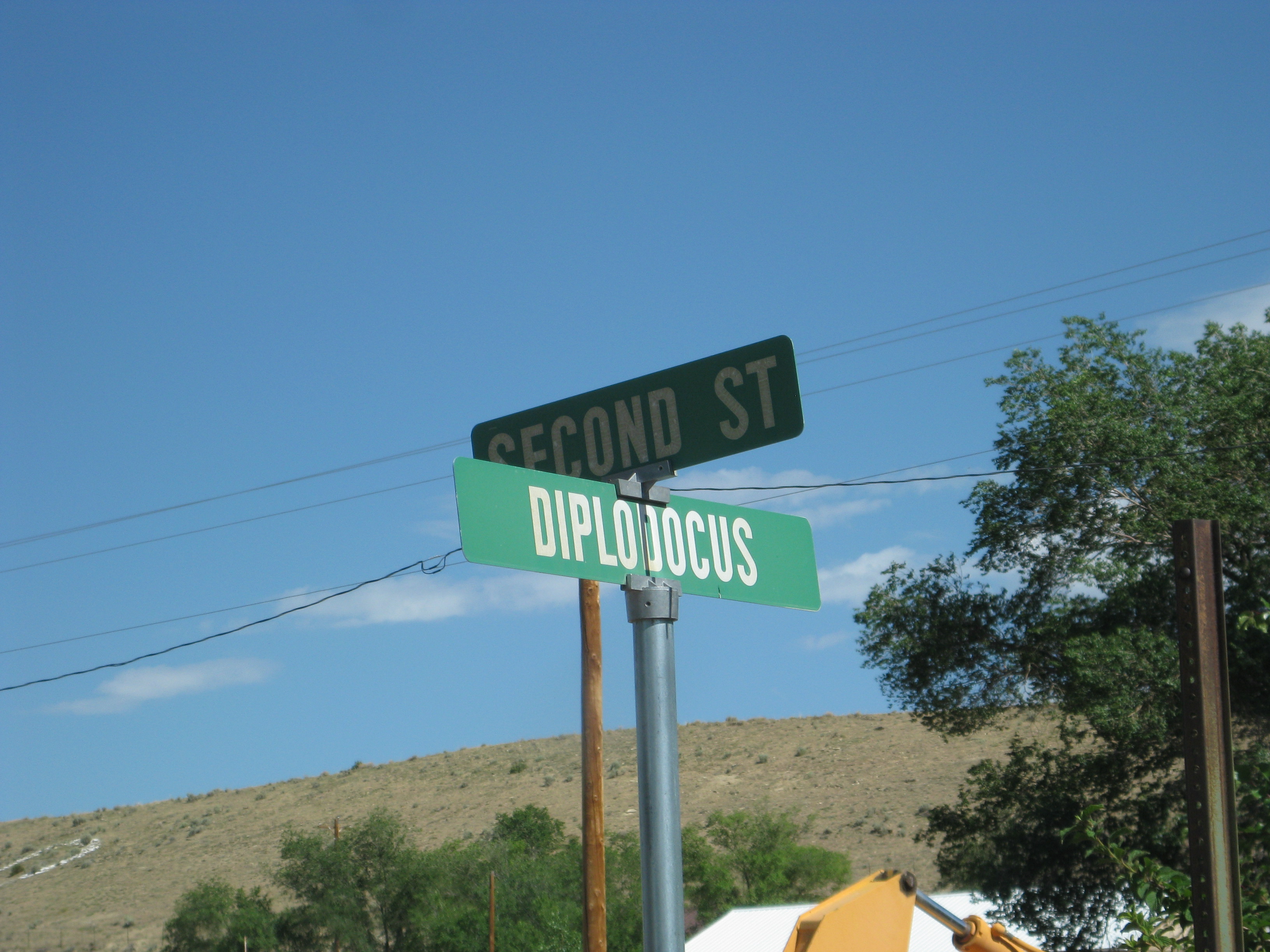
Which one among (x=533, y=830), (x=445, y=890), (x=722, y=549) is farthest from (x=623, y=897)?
(x=722, y=549)

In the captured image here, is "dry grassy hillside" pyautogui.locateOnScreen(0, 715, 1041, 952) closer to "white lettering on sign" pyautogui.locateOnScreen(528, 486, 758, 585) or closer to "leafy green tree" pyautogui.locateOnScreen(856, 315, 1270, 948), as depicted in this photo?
"leafy green tree" pyautogui.locateOnScreen(856, 315, 1270, 948)

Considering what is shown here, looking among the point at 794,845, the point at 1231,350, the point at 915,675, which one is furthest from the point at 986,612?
the point at 794,845

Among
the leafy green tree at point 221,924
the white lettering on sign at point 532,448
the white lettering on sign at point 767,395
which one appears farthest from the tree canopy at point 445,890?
the white lettering on sign at point 767,395

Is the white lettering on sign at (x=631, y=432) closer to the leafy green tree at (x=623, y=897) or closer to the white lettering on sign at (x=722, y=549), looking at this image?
the white lettering on sign at (x=722, y=549)

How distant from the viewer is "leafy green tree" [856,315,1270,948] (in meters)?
18.8

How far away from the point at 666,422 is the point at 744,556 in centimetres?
48

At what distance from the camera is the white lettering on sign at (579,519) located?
3174mm

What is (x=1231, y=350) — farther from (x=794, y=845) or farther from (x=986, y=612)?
(x=794, y=845)

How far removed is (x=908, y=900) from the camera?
4098mm

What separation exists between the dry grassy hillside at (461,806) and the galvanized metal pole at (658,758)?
4303cm

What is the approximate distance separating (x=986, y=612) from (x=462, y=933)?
56.5ft

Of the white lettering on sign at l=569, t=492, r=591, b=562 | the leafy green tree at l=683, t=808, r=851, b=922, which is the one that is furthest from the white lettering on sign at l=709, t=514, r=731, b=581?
the leafy green tree at l=683, t=808, r=851, b=922

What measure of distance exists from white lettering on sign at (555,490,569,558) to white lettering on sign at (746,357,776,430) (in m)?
0.61

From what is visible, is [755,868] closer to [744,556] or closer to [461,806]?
[461,806]
